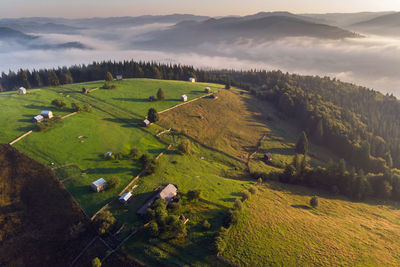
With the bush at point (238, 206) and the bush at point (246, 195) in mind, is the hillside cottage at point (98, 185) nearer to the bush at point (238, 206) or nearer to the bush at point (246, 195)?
the bush at point (238, 206)

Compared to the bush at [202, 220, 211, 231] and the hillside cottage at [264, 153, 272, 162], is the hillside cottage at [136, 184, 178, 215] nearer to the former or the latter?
the bush at [202, 220, 211, 231]

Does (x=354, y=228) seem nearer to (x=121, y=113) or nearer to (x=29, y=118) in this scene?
(x=121, y=113)

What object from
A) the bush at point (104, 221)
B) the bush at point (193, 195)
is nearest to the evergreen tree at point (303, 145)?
the bush at point (193, 195)

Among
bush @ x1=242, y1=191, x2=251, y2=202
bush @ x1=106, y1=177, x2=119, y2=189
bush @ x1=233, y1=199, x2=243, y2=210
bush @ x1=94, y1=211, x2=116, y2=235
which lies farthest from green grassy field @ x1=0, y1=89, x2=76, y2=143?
bush @ x1=242, y1=191, x2=251, y2=202

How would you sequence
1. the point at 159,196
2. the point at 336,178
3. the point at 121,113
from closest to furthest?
1. the point at 159,196
2. the point at 336,178
3. the point at 121,113

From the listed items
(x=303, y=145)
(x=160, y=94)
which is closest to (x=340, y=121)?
(x=303, y=145)

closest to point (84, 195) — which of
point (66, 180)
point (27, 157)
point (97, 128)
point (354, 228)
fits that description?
point (66, 180)

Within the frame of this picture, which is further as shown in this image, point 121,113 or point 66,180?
point 121,113
